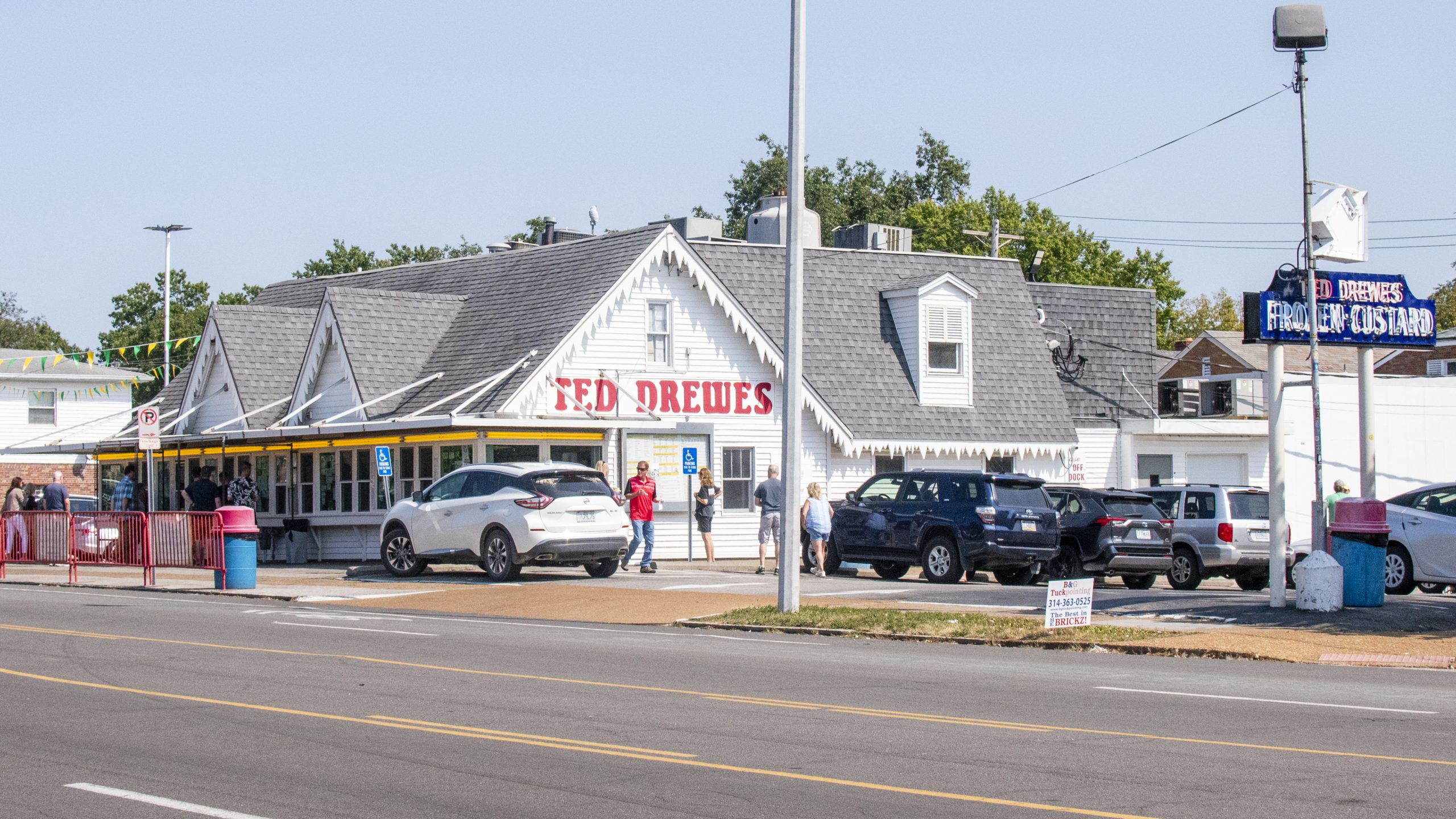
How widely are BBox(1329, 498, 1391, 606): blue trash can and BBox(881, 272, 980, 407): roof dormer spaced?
1742 cm

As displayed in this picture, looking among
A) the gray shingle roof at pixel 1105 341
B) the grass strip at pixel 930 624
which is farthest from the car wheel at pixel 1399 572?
the gray shingle roof at pixel 1105 341

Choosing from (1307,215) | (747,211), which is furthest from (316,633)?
(747,211)

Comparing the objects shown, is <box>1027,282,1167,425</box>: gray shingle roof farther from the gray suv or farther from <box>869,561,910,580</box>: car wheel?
<box>869,561,910,580</box>: car wheel

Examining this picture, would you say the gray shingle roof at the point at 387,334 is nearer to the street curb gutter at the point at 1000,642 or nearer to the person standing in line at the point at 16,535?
the person standing in line at the point at 16,535

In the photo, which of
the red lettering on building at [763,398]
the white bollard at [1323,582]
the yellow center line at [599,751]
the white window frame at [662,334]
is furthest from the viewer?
the red lettering on building at [763,398]

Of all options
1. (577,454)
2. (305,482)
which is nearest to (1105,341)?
(577,454)

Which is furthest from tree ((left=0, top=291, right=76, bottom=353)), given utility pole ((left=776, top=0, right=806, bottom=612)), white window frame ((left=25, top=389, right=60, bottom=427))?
utility pole ((left=776, top=0, right=806, bottom=612))

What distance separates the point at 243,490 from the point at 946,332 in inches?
618

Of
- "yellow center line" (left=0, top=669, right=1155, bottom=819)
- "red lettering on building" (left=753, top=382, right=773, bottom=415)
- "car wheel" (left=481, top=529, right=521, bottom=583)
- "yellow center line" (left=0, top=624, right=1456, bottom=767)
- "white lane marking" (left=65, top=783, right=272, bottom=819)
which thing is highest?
"red lettering on building" (left=753, top=382, right=773, bottom=415)

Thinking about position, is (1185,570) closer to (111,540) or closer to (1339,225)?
(1339,225)

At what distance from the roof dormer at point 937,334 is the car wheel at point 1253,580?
10530mm

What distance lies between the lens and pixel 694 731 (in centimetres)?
1034

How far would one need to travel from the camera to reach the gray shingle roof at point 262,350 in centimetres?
3538

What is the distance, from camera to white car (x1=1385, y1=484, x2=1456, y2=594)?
829 inches
